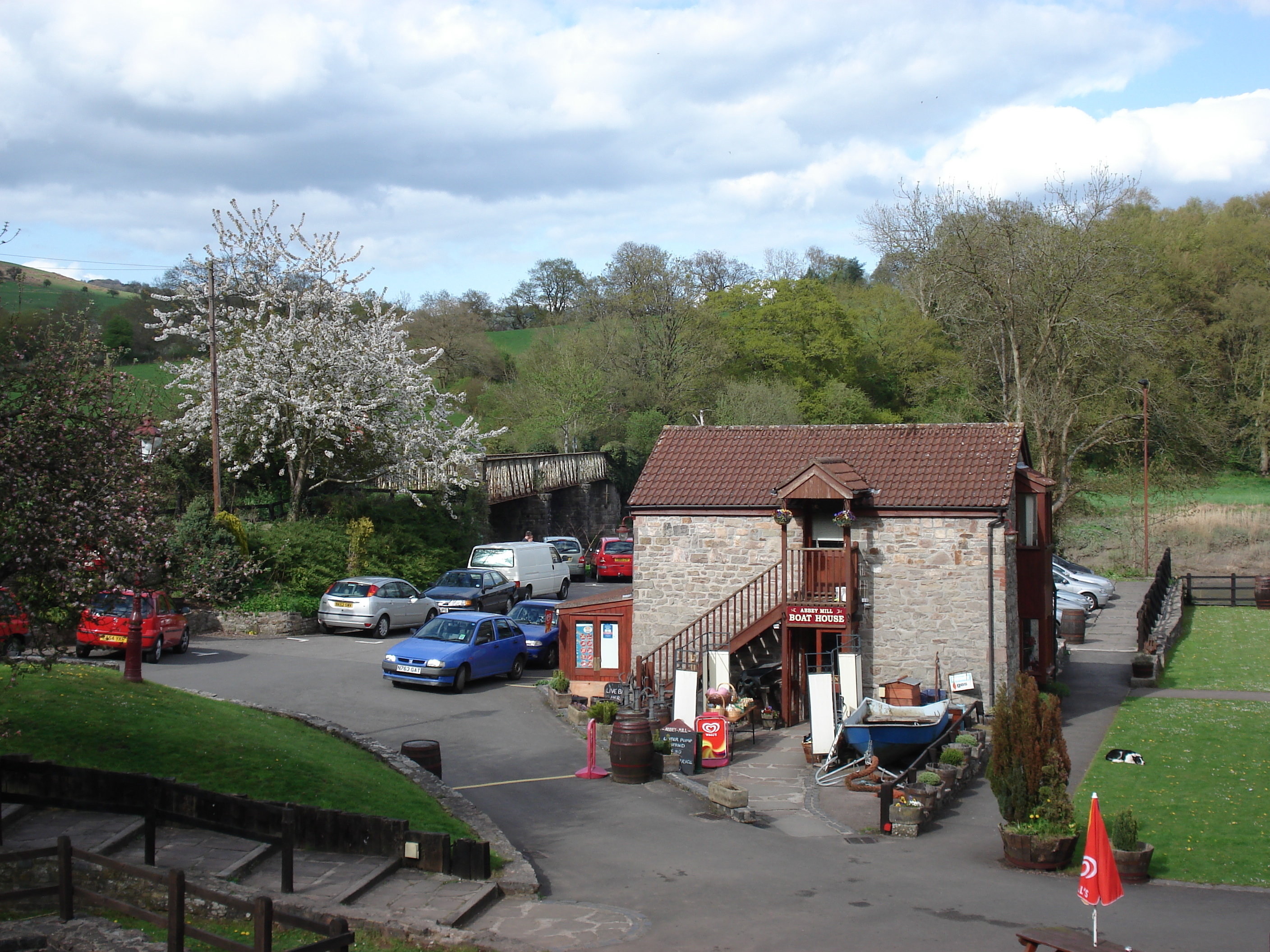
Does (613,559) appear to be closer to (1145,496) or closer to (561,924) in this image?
(1145,496)

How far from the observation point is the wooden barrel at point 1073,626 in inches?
1168

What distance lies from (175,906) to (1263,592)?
128 feet

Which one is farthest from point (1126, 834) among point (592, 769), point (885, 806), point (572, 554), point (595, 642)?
point (572, 554)

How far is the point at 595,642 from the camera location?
21375 mm

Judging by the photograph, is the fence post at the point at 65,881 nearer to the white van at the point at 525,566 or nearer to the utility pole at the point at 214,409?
the utility pole at the point at 214,409

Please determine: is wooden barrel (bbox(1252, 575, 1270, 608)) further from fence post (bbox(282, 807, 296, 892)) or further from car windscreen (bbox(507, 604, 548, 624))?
fence post (bbox(282, 807, 296, 892))

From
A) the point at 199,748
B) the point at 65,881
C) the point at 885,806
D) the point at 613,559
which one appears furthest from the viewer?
the point at 613,559

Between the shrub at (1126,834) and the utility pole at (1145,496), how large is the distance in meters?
33.0

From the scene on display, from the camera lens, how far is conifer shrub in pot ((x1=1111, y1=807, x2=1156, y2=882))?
11.2m

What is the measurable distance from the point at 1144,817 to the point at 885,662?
632 cm

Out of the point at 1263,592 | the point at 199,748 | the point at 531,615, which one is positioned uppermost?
the point at 199,748

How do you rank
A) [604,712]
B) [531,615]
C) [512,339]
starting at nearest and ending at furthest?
[604,712] → [531,615] → [512,339]

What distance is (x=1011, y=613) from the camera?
19672 mm

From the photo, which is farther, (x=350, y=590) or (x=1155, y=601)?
(x=1155, y=601)
